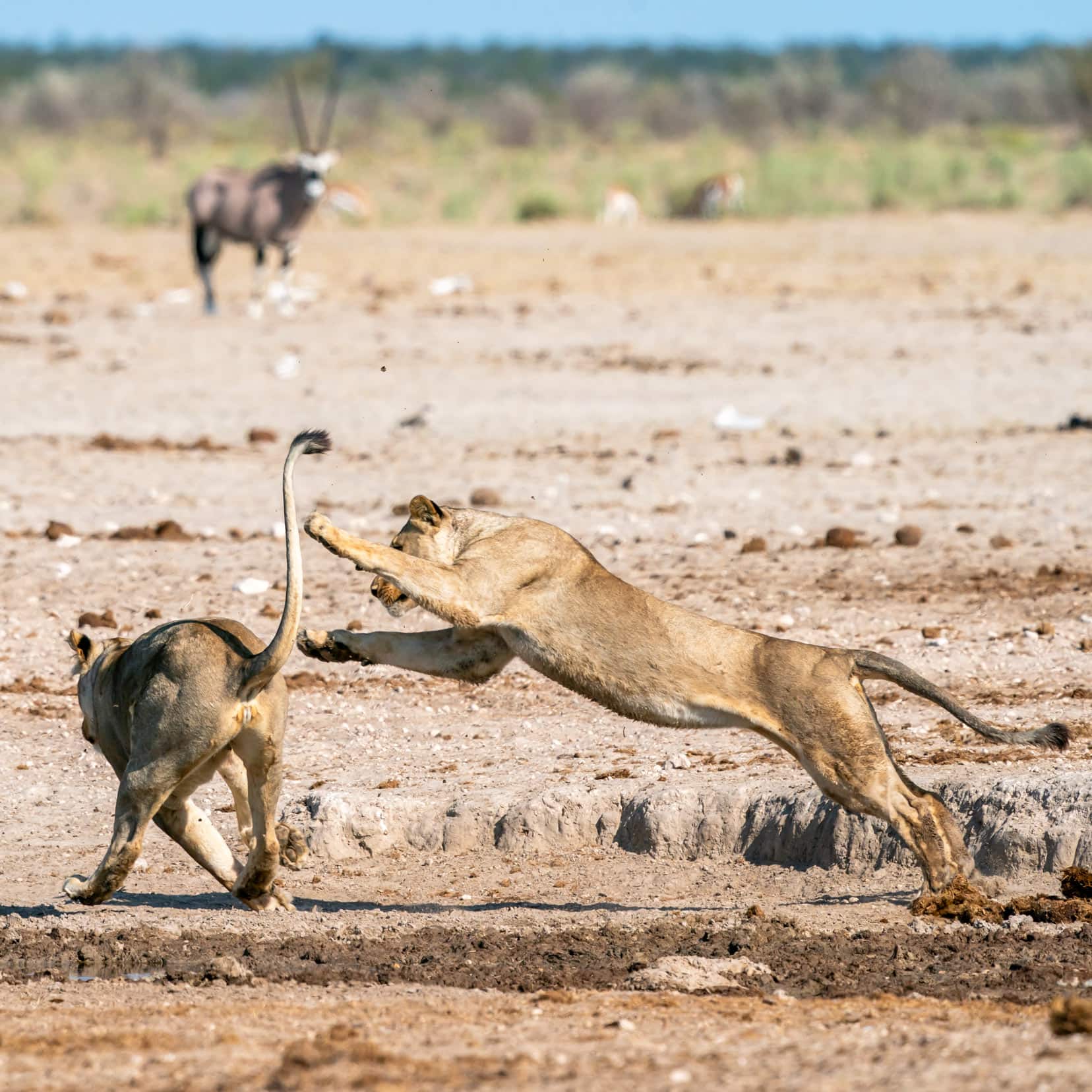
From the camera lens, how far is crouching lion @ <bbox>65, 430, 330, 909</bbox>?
6.32 m

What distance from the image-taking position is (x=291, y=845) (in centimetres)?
712

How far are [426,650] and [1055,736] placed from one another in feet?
7.43

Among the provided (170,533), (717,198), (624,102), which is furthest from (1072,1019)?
(624,102)

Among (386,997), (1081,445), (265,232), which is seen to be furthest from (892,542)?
(265,232)

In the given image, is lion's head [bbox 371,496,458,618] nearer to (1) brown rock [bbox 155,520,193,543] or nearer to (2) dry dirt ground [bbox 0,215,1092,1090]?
(2) dry dirt ground [bbox 0,215,1092,1090]

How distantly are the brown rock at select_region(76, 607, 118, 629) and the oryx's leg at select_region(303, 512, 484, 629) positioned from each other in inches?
149

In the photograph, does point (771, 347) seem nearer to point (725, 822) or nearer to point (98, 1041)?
point (725, 822)

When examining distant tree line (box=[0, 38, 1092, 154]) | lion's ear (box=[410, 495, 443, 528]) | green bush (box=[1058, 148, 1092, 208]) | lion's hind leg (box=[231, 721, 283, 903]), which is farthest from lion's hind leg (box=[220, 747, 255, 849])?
distant tree line (box=[0, 38, 1092, 154])

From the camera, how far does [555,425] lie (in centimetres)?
1598

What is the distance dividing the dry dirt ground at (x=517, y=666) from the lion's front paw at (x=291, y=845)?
206mm

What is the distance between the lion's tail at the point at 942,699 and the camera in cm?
696

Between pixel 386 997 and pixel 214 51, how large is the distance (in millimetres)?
139065

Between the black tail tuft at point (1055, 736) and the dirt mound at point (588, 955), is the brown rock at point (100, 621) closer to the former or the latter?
the dirt mound at point (588, 955)

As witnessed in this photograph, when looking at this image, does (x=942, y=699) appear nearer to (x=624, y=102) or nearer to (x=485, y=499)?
(x=485, y=499)
